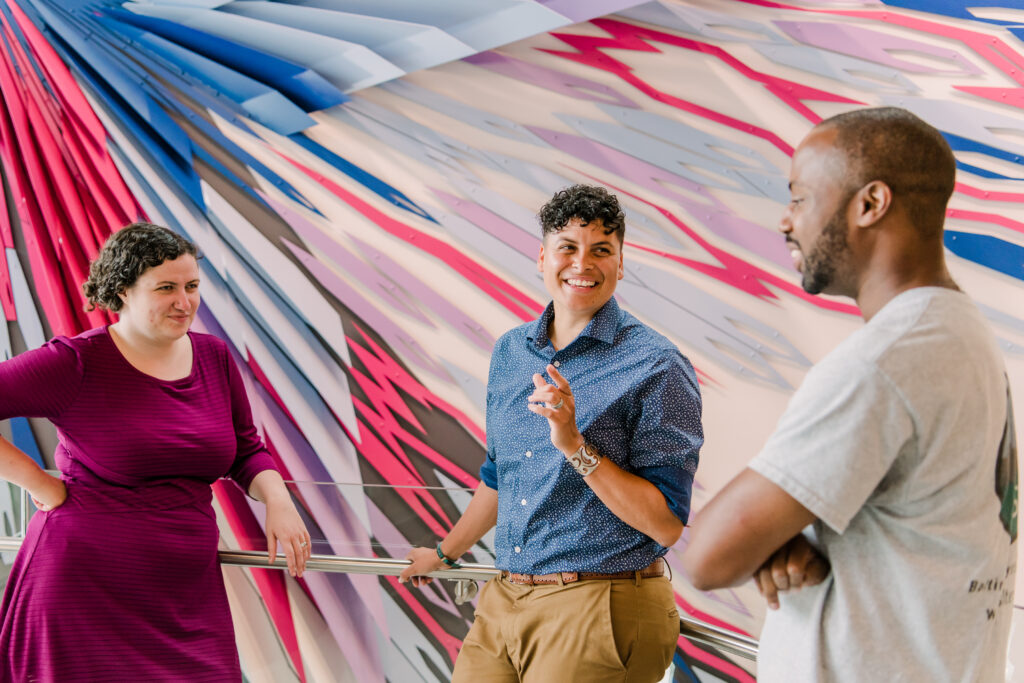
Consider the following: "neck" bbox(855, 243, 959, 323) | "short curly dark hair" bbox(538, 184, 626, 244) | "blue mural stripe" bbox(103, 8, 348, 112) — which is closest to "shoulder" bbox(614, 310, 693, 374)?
"short curly dark hair" bbox(538, 184, 626, 244)

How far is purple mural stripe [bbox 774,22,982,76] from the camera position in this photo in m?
2.67

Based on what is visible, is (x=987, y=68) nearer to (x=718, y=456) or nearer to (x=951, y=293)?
(x=718, y=456)

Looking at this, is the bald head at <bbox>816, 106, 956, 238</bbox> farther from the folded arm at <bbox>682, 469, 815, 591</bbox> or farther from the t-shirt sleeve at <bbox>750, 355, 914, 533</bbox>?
the folded arm at <bbox>682, 469, 815, 591</bbox>

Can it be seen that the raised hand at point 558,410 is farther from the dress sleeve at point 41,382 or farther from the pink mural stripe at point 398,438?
the pink mural stripe at point 398,438

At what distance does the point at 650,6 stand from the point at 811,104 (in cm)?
64

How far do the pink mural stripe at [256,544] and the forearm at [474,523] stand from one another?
1.60 feet

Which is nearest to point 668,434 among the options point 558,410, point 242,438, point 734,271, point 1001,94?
point 558,410

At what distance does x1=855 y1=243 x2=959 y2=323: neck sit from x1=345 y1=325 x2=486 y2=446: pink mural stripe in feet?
7.34

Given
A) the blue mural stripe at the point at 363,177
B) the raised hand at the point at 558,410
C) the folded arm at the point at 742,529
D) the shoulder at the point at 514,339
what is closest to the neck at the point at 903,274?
the folded arm at the point at 742,529

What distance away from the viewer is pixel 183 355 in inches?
85.7

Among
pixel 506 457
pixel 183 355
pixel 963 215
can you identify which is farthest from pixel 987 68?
pixel 183 355

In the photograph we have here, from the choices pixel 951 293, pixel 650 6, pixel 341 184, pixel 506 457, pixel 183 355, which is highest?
pixel 650 6

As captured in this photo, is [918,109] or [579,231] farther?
[918,109]

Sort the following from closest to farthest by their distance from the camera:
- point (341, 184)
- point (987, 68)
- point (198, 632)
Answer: point (198, 632), point (987, 68), point (341, 184)
